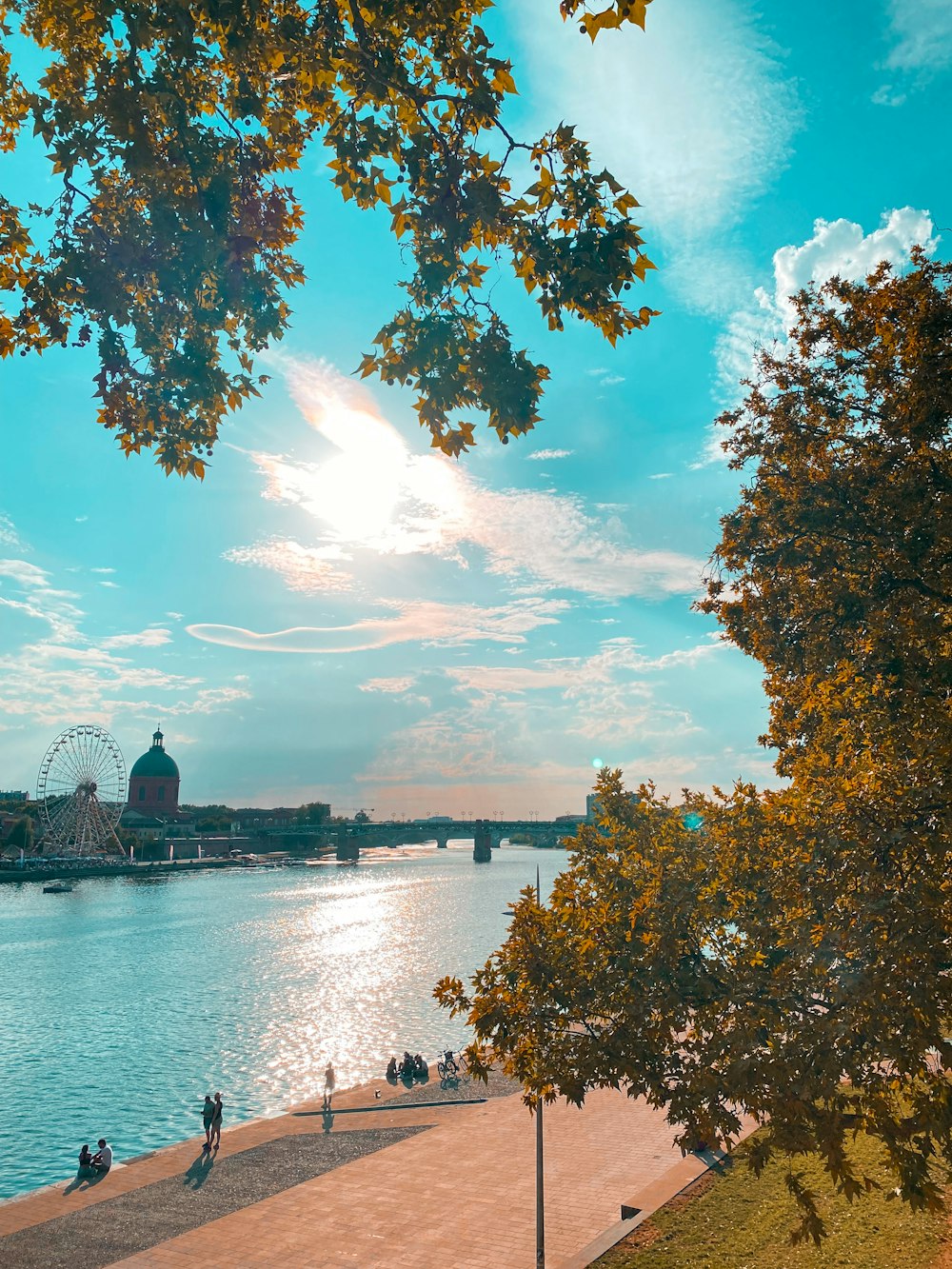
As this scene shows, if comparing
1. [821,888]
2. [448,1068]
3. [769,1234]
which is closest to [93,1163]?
[448,1068]

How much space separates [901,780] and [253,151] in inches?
418

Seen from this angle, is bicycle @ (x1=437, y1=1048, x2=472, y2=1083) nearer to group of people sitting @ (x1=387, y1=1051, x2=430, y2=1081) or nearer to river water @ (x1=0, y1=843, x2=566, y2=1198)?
group of people sitting @ (x1=387, y1=1051, x2=430, y2=1081)

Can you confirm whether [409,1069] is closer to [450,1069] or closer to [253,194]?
[450,1069]

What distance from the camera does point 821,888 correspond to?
33.4 ft

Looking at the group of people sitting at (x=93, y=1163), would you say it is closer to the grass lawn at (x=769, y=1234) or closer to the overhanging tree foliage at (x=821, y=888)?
the grass lawn at (x=769, y=1234)

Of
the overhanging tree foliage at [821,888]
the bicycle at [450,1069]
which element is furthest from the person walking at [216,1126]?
the overhanging tree foliage at [821,888]

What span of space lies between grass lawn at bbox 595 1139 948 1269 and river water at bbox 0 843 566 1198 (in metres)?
20.0

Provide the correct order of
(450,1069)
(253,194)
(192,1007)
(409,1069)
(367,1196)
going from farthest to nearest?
(192,1007)
(409,1069)
(450,1069)
(367,1196)
(253,194)

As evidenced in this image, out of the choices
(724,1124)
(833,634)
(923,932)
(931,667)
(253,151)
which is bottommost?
(724,1124)

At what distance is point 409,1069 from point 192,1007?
934 inches

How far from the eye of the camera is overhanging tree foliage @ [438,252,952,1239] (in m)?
9.54

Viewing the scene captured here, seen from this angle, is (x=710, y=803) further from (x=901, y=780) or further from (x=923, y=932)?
(x=923, y=932)

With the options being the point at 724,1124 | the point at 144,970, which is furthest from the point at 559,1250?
the point at 144,970

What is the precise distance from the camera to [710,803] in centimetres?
1364
